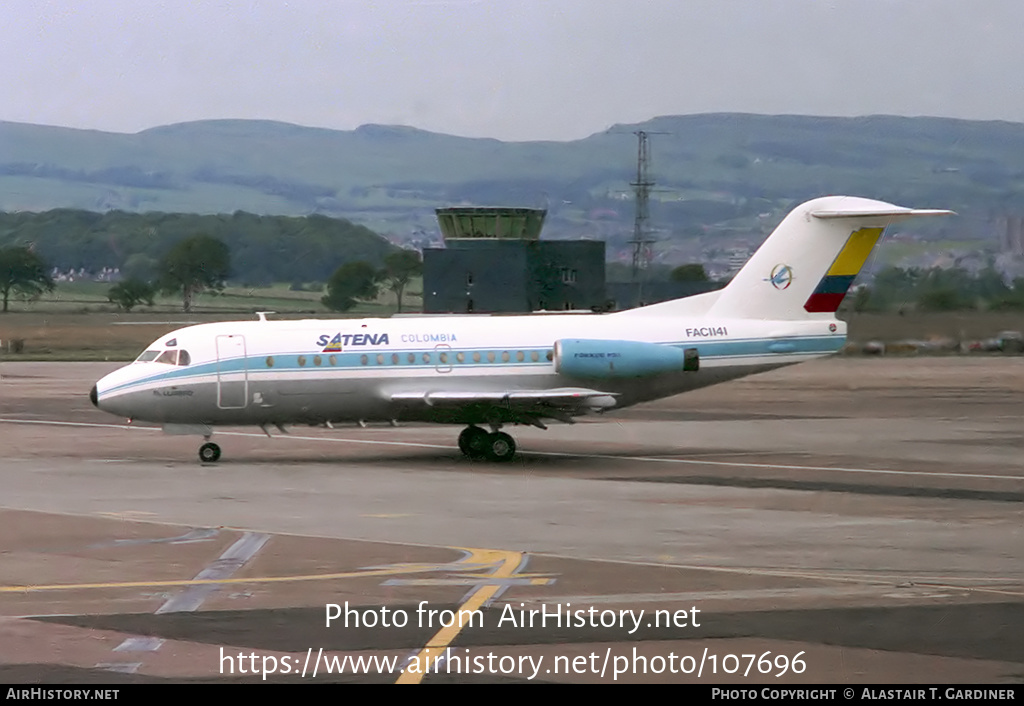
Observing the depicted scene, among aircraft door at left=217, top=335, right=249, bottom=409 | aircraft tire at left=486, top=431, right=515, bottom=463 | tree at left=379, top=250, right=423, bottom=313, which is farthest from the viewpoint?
tree at left=379, top=250, right=423, bottom=313

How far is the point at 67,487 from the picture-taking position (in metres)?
26.8

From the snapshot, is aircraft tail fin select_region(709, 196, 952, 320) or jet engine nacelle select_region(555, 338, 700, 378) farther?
aircraft tail fin select_region(709, 196, 952, 320)

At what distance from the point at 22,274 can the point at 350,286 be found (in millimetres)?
21225

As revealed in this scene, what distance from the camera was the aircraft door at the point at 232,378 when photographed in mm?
30625

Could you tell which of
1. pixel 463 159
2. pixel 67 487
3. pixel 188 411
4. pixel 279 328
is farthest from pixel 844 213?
pixel 463 159

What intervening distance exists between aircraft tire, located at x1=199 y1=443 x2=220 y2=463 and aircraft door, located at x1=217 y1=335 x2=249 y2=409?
1161 millimetres

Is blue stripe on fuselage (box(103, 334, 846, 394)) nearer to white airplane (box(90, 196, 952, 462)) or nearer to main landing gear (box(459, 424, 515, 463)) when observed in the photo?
white airplane (box(90, 196, 952, 462))

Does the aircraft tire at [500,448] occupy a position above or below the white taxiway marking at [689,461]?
above

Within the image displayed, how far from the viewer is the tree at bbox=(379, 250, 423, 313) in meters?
66.3

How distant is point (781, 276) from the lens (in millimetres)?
32781

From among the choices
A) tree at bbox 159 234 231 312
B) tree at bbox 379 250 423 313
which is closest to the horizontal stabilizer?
tree at bbox 379 250 423 313

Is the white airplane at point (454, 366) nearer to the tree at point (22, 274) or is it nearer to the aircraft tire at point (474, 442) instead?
the aircraft tire at point (474, 442)

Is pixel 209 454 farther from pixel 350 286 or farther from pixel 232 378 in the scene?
pixel 350 286

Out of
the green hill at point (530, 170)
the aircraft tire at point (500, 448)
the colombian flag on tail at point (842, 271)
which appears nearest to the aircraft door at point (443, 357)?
the aircraft tire at point (500, 448)
